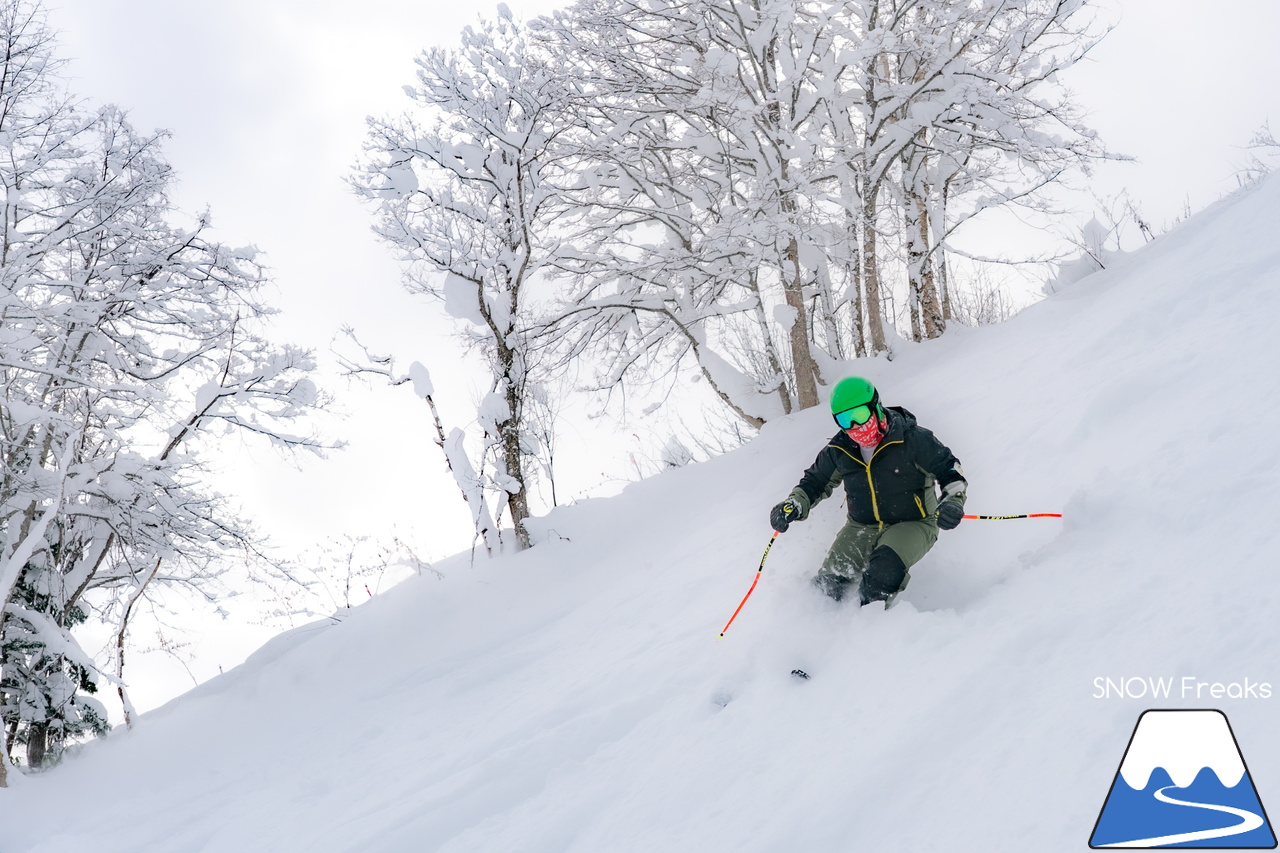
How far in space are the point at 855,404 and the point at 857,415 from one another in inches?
2.6

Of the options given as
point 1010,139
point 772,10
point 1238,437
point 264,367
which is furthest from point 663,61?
point 1238,437

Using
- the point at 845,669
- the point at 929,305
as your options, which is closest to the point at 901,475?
the point at 845,669

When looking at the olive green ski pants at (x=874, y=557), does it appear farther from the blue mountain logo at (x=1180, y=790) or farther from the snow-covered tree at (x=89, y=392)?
the snow-covered tree at (x=89, y=392)

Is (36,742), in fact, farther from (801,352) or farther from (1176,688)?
(1176,688)

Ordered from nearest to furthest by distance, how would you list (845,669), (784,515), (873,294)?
(845,669) < (784,515) < (873,294)

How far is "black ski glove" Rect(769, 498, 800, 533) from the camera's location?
4418mm

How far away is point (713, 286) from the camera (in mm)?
10227

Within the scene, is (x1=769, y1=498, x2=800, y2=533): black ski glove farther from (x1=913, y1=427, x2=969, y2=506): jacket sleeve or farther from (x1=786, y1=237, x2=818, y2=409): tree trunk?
(x1=786, y1=237, x2=818, y2=409): tree trunk

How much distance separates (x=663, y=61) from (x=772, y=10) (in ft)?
7.85

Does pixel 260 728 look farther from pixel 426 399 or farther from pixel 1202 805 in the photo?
pixel 1202 805

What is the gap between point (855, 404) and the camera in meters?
4.14

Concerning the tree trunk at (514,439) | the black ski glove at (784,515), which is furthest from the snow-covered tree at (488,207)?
the black ski glove at (784,515)

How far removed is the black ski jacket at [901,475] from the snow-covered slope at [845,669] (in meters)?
0.42
